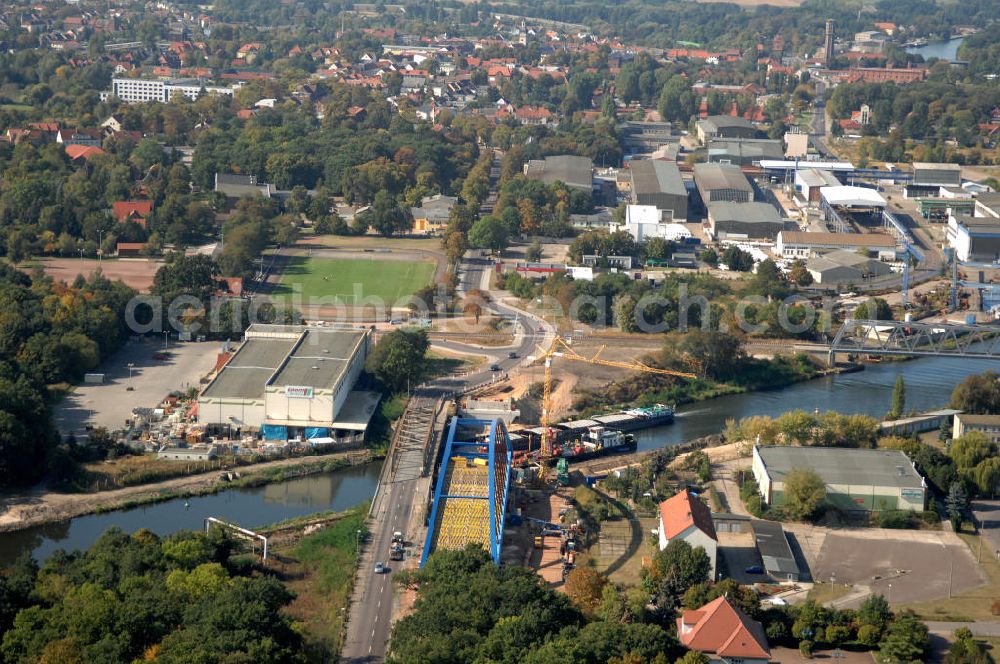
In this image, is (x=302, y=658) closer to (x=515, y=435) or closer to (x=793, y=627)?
(x=793, y=627)

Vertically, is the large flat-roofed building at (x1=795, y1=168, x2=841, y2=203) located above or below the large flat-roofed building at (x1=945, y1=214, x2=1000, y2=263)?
above

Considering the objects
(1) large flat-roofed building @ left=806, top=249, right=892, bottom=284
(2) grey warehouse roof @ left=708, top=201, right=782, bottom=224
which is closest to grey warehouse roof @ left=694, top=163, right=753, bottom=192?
(2) grey warehouse roof @ left=708, top=201, right=782, bottom=224

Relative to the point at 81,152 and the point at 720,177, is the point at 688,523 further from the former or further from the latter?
the point at 81,152

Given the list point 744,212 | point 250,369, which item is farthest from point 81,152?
point 250,369

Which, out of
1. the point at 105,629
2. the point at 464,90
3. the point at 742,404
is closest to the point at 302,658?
the point at 105,629

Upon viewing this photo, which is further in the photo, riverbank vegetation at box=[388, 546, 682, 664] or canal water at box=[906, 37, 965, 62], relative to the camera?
canal water at box=[906, 37, 965, 62]

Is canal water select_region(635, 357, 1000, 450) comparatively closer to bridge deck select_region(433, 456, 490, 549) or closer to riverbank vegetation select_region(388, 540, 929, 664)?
bridge deck select_region(433, 456, 490, 549)
